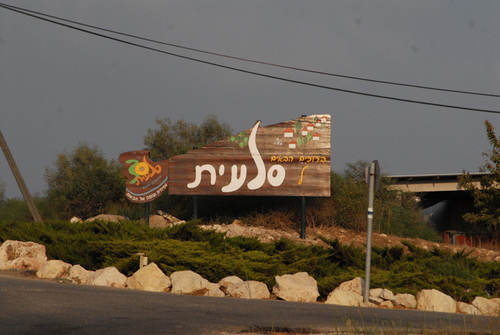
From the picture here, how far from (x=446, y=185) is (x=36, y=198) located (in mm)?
25214

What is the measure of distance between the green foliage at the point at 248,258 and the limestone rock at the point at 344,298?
634 mm

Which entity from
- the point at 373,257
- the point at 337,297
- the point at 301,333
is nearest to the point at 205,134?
the point at 373,257

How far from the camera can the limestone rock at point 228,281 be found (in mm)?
11711

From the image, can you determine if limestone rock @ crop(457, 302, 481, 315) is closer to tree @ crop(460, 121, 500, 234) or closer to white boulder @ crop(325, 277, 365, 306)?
white boulder @ crop(325, 277, 365, 306)

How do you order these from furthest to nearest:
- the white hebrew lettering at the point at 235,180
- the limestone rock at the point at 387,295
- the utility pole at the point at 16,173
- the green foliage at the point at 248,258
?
the white hebrew lettering at the point at 235,180, the utility pole at the point at 16,173, the green foliage at the point at 248,258, the limestone rock at the point at 387,295

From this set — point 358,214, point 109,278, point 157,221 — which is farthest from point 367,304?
point 157,221

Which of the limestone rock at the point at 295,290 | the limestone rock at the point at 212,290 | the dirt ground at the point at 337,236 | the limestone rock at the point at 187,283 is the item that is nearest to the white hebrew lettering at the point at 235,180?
the dirt ground at the point at 337,236

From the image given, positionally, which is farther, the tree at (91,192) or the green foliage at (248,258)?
the tree at (91,192)

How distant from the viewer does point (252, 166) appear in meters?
22.1

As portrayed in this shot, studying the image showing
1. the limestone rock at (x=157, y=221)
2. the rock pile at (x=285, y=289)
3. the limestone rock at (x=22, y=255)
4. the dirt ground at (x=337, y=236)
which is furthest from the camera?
the limestone rock at (x=157, y=221)

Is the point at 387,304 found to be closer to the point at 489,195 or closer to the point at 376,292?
the point at 376,292

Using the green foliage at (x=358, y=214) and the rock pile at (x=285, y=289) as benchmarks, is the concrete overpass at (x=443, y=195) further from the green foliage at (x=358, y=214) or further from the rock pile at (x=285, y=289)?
the rock pile at (x=285, y=289)

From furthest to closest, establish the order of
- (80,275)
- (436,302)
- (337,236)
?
(337,236) → (80,275) → (436,302)

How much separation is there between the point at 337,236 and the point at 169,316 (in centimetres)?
1616
